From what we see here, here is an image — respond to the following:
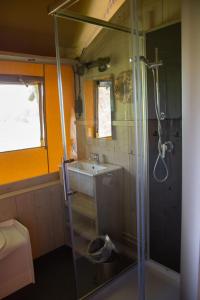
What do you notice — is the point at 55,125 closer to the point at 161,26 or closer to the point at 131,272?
the point at 161,26

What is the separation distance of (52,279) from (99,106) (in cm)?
177

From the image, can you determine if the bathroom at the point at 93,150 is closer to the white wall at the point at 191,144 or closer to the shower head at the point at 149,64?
the shower head at the point at 149,64

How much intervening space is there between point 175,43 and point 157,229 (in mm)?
1685

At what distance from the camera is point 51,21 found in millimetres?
2477

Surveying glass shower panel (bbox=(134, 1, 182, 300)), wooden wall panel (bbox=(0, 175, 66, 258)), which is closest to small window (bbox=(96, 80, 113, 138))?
glass shower panel (bbox=(134, 1, 182, 300))

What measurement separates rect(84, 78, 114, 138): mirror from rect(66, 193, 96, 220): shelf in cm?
67

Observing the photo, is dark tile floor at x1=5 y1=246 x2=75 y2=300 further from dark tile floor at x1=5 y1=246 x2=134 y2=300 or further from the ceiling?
the ceiling

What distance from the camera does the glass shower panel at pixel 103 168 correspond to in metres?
2.37

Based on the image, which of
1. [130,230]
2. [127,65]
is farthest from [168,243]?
[127,65]

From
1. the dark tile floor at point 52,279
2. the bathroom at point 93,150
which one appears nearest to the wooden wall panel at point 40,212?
the bathroom at point 93,150

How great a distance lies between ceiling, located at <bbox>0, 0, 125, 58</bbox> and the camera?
7.38 ft

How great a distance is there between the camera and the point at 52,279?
7.94ft

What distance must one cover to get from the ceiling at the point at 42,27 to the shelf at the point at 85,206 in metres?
1.51

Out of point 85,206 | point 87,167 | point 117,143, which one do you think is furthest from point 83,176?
point 117,143
